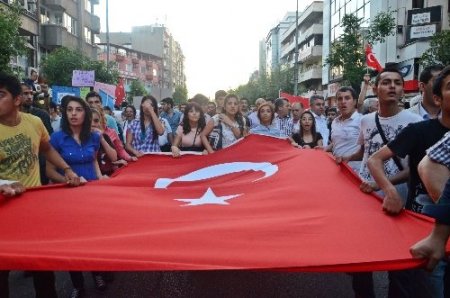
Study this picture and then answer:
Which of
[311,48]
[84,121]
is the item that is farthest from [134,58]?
[84,121]

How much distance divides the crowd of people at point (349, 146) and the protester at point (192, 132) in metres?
0.01

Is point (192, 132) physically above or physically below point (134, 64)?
below

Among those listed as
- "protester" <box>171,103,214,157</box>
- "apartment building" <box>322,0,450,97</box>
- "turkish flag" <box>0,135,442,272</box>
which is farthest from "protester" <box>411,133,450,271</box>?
"apartment building" <box>322,0,450,97</box>

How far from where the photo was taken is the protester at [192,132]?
6.70m

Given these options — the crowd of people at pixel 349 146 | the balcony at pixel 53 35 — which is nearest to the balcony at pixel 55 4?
the balcony at pixel 53 35

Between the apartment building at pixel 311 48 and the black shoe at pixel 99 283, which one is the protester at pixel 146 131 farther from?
the apartment building at pixel 311 48

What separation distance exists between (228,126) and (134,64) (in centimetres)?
8670

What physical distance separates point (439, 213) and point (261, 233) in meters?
1.02

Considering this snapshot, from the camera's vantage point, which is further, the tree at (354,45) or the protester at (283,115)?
the tree at (354,45)

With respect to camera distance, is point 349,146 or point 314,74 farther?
point 314,74

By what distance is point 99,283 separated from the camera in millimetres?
4621

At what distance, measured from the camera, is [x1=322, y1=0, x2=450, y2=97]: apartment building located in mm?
21133

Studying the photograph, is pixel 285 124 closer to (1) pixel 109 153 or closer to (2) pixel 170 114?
(2) pixel 170 114

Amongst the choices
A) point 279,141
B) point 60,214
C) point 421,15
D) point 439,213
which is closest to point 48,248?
point 60,214
